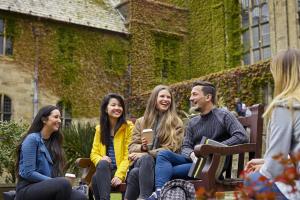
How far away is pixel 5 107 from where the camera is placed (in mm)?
17031

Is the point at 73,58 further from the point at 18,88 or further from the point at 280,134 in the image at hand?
the point at 280,134

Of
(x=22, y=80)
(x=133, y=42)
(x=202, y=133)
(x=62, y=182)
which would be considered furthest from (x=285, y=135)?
(x=133, y=42)

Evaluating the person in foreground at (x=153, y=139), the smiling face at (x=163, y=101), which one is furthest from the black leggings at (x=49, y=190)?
the smiling face at (x=163, y=101)

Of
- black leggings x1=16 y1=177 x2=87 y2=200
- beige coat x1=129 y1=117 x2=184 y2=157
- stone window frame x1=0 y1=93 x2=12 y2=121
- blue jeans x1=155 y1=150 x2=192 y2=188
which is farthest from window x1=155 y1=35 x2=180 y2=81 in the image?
black leggings x1=16 y1=177 x2=87 y2=200

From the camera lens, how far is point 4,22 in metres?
17.3

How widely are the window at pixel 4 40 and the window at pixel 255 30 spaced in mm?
9507

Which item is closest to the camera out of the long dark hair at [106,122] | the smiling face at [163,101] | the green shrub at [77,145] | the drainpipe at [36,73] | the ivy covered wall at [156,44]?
the smiling face at [163,101]

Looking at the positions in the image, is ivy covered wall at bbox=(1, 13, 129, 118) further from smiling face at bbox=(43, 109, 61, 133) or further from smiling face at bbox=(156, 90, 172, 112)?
smiling face at bbox=(156, 90, 172, 112)

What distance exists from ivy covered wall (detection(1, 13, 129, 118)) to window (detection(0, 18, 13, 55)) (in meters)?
0.23

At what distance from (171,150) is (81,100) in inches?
552

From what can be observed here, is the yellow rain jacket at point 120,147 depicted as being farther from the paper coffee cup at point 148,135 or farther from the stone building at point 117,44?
the stone building at point 117,44

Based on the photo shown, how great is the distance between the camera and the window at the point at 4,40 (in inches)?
679

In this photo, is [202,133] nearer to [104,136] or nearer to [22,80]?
[104,136]

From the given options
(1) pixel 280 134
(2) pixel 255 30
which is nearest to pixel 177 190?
(1) pixel 280 134
